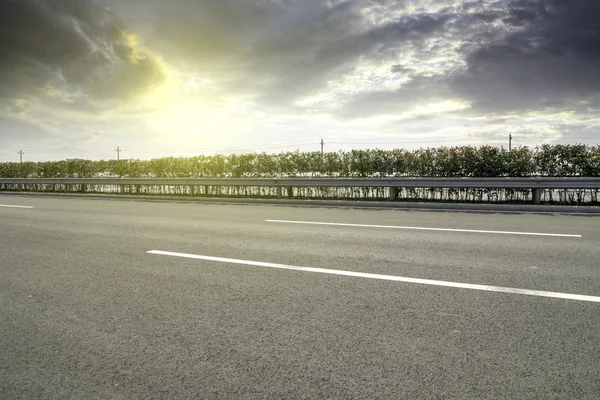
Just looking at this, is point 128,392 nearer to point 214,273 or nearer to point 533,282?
point 214,273

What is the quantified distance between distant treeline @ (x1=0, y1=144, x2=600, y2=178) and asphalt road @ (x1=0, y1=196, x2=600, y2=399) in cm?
942

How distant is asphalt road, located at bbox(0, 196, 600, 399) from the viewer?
286 cm

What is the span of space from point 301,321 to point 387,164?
15.5m

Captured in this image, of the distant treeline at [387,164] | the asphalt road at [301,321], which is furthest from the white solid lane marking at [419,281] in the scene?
the distant treeline at [387,164]

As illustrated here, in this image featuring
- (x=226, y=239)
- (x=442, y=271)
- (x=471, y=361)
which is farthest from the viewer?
(x=226, y=239)

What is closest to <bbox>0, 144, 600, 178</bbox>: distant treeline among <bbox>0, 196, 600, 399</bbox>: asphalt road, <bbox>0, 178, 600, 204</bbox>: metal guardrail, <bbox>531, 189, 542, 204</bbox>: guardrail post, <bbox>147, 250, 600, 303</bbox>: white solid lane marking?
<bbox>0, 178, 600, 204</bbox>: metal guardrail

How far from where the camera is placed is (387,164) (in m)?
18.6

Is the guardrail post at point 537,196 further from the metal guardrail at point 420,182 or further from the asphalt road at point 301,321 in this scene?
the asphalt road at point 301,321

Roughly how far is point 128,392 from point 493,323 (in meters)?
3.06

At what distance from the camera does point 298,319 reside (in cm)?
391

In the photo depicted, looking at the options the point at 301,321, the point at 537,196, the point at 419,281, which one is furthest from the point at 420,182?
the point at 301,321

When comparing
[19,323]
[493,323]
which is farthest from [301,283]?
[19,323]

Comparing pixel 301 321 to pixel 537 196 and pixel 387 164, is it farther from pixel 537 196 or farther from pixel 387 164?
pixel 387 164

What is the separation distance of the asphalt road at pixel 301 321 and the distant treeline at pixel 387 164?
9.42 meters
